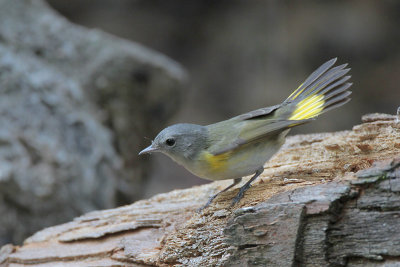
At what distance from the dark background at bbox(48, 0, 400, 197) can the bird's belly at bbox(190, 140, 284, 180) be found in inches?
188

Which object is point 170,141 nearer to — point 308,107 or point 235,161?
point 235,161

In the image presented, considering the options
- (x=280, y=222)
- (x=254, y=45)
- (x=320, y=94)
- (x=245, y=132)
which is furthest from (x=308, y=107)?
(x=254, y=45)

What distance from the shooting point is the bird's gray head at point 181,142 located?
10.7 feet

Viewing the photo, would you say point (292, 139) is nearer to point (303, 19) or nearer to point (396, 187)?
point (396, 187)

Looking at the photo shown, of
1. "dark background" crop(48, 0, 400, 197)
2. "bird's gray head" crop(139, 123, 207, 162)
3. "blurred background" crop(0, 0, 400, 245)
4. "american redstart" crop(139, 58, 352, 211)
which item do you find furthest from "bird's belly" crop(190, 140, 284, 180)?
"dark background" crop(48, 0, 400, 197)

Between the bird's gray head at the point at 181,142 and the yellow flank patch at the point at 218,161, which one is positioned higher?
the bird's gray head at the point at 181,142

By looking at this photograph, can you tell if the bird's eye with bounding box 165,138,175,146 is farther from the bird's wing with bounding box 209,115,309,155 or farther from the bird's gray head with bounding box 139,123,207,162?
the bird's wing with bounding box 209,115,309,155

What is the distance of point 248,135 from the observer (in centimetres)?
310

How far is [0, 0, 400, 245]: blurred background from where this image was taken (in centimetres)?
462

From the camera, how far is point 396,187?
2.26 m

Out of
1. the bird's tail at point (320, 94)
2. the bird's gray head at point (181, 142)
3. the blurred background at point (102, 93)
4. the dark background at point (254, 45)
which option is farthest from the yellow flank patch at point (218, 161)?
the dark background at point (254, 45)

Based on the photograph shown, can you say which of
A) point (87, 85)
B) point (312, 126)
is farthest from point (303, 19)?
point (87, 85)

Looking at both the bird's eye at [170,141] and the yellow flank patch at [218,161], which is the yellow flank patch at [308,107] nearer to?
the yellow flank patch at [218,161]

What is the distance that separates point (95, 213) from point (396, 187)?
261cm
